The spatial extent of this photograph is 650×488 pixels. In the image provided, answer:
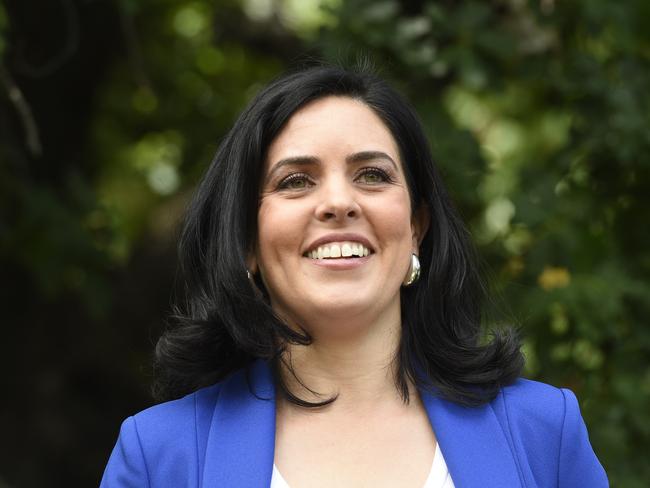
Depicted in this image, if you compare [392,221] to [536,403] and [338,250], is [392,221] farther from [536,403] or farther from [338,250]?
[536,403]

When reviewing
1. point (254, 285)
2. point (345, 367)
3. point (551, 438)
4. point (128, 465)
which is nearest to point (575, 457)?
point (551, 438)

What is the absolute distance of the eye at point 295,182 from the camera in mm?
2109

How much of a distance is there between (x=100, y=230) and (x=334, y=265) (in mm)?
2011

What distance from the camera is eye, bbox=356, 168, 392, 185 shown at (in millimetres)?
2123

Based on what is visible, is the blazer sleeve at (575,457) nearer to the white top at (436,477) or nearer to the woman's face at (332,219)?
the white top at (436,477)

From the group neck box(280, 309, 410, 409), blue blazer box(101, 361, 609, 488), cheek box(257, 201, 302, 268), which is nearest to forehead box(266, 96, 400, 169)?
cheek box(257, 201, 302, 268)

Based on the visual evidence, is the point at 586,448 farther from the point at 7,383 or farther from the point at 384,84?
the point at 7,383

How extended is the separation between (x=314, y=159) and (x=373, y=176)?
124 mm

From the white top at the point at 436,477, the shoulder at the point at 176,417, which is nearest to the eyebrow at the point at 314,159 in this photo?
the shoulder at the point at 176,417

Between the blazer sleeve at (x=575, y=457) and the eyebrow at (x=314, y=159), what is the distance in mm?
585

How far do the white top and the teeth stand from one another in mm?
395

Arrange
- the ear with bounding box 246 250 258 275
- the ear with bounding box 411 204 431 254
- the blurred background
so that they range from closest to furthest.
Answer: the ear with bounding box 246 250 258 275 < the ear with bounding box 411 204 431 254 < the blurred background

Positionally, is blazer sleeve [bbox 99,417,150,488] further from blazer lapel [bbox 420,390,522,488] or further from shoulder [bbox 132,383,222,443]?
blazer lapel [bbox 420,390,522,488]

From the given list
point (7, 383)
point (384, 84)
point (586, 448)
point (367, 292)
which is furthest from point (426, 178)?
point (7, 383)
